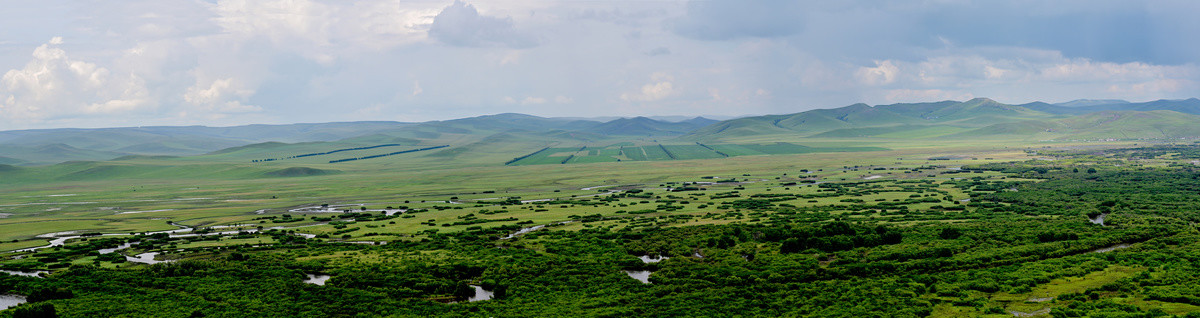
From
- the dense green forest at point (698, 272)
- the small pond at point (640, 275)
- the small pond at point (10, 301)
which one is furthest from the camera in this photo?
the small pond at point (640, 275)

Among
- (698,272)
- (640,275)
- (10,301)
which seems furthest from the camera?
(640,275)

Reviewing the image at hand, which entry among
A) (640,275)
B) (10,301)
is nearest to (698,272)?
(640,275)

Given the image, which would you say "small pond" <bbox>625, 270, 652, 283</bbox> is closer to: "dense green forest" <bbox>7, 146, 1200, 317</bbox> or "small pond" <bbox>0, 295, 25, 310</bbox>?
"dense green forest" <bbox>7, 146, 1200, 317</bbox>

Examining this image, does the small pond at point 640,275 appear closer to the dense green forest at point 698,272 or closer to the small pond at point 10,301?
the dense green forest at point 698,272

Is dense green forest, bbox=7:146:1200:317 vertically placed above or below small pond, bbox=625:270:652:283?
above

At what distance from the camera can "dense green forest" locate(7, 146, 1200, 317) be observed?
49.4m

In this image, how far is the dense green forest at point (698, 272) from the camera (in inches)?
1944

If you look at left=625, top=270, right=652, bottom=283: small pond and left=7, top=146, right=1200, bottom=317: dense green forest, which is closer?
left=7, top=146, right=1200, bottom=317: dense green forest

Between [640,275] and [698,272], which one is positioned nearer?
[698,272]

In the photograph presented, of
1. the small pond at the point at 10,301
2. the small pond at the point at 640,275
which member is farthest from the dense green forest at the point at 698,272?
the small pond at the point at 10,301

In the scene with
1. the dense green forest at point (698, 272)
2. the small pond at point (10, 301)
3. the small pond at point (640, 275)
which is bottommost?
the small pond at point (10, 301)

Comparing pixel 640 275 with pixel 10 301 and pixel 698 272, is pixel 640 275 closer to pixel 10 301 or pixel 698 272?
pixel 698 272

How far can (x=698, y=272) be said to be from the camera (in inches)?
2351

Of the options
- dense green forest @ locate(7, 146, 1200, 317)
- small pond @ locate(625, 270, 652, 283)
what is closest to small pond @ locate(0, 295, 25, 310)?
dense green forest @ locate(7, 146, 1200, 317)
